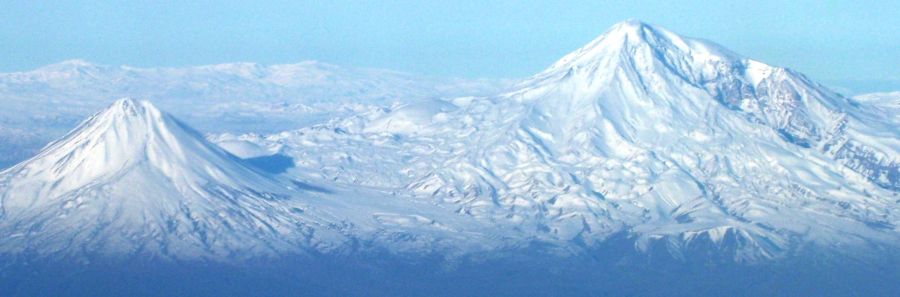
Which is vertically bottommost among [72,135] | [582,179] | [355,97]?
[355,97]

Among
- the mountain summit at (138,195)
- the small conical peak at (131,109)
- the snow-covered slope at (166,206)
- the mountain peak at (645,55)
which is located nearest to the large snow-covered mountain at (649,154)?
the mountain peak at (645,55)

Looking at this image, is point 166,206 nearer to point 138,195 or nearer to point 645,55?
point 138,195

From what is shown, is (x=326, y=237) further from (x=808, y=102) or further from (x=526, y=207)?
(x=808, y=102)

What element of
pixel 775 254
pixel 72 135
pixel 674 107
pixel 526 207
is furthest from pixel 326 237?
pixel 674 107

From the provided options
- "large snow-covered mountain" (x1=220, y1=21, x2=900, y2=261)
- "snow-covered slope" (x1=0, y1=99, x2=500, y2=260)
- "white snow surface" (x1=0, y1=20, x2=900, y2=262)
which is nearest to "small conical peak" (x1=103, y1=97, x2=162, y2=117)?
"snow-covered slope" (x1=0, y1=99, x2=500, y2=260)

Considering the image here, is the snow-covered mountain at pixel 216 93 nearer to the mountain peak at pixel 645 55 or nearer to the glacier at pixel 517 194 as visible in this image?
the glacier at pixel 517 194
